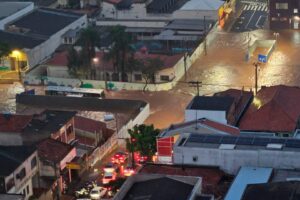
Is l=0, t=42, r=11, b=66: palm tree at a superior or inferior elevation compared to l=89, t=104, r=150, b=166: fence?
superior

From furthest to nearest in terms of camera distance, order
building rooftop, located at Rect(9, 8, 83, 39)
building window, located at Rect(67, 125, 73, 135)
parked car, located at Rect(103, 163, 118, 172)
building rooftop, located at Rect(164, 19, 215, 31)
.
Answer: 1. building rooftop, located at Rect(164, 19, 215, 31)
2. building rooftop, located at Rect(9, 8, 83, 39)
3. building window, located at Rect(67, 125, 73, 135)
4. parked car, located at Rect(103, 163, 118, 172)

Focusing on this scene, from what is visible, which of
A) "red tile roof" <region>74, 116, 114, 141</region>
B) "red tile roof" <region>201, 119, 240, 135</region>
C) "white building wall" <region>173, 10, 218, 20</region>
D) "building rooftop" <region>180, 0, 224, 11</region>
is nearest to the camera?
"red tile roof" <region>201, 119, 240, 135</region>

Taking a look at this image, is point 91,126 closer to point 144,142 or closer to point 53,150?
point 53,150

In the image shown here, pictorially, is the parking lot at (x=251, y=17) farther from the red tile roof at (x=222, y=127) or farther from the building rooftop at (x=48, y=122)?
the red tile roof at (x=222, y=127)

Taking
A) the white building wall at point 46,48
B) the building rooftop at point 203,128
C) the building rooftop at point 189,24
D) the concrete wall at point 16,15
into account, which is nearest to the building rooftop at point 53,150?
the building rooftop at point 203,128

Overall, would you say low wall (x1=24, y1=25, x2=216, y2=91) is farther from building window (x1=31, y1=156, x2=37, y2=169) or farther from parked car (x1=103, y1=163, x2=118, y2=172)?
building window (x1=31, y1=156, x2=37, y2=169)

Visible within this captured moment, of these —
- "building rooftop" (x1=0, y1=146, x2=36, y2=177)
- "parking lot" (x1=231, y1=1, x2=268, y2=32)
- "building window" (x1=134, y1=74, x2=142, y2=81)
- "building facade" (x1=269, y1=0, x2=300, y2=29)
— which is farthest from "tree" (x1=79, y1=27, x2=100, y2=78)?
"building facade" (x1=269, y1=0, x2=300, y2=29)
